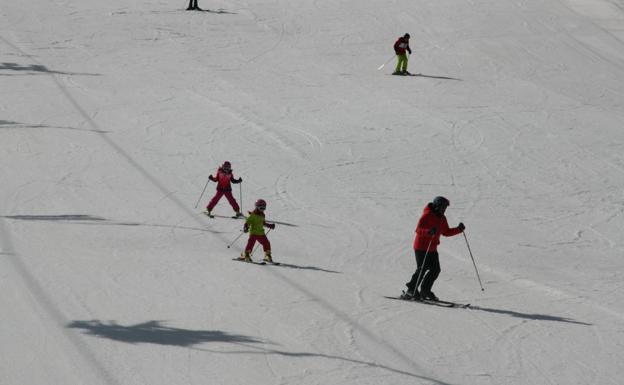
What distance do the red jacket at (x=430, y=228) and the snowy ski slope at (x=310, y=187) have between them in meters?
0.93

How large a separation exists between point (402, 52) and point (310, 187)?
10852 mm

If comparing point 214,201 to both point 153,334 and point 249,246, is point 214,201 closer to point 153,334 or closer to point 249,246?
point 249,246

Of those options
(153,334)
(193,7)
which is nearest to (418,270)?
(153,334)

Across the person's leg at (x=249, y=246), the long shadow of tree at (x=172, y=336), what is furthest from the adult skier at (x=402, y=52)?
the long shadow of tree at (x=172, y=336)

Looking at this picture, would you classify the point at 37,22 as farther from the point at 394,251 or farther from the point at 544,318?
the point at 544,318

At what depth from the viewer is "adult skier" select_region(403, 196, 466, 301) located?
11.9 metres

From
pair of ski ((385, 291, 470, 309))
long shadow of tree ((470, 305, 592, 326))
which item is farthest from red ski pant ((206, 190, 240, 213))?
long shadow of tree ((470, 305, 592, 326))

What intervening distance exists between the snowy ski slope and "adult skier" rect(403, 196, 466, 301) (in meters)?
0.54

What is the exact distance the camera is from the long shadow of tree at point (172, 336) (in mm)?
9625

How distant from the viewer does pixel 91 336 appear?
9.73 metres

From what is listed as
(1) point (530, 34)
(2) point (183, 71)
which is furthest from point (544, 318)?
(1) point (530, 34)

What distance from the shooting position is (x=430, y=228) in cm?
1192

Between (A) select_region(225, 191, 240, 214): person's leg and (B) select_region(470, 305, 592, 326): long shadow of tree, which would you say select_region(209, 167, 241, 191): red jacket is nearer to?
(A) select_region(225, 191, 240, 214): person's leg

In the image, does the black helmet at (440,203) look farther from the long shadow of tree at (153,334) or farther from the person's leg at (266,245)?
the long shadow of tree at (153,334)
